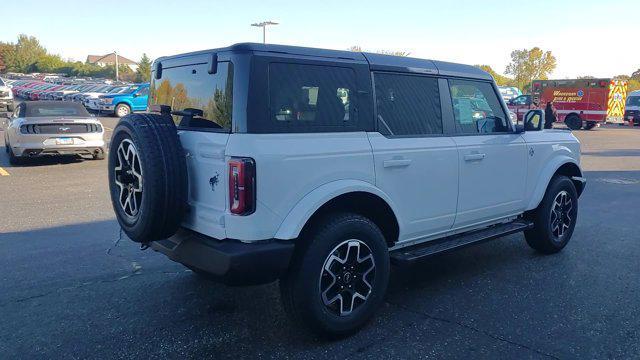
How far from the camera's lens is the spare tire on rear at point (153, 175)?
3.22 m

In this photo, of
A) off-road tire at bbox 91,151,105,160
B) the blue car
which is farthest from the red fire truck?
off-road tire at bbox 91,151,105,160

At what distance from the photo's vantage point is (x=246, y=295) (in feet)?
14.0

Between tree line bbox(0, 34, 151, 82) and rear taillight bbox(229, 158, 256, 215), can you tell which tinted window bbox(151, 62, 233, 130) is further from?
tree line bbox(0, 34, 151, 82)

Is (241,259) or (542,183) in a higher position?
(542,183)

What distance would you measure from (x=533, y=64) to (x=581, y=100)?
3664cm

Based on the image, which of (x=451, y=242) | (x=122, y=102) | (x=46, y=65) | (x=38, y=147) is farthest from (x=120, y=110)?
(x=46, y=65)

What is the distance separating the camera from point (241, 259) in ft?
9.94

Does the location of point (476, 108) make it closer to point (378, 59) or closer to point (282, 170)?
point (378, 59)

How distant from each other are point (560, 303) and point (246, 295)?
2.58 metres

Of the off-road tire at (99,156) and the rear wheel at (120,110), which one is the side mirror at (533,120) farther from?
the rear wheel at (120,110)

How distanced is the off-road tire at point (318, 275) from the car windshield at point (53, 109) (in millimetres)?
9969

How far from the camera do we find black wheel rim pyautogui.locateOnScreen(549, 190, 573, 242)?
5383mm

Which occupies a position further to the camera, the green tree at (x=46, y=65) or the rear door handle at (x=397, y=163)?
the green tree at (x=46, y=65)

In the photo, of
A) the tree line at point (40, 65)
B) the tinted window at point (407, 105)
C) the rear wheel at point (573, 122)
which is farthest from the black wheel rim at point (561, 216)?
the tree line at point (40, 65)
